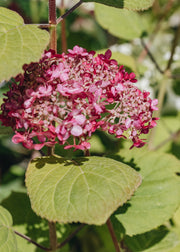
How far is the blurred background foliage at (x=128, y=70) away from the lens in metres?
1.11

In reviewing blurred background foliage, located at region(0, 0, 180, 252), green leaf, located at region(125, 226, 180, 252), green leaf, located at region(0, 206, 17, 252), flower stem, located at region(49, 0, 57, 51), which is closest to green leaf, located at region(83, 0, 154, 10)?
flower stem, located at region(49, 0, 57, 51)

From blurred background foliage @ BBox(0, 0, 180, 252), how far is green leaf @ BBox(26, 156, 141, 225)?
206mm

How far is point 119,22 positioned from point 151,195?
0.83 meters

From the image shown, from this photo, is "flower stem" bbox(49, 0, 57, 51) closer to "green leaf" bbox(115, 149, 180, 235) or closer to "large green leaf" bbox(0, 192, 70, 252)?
"green leaf" bbox(115, 149, 180, 235)

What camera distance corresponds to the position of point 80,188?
2.11 ft

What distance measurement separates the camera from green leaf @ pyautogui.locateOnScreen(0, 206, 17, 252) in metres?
0.75

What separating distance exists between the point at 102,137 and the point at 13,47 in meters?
0.90

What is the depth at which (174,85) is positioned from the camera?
1.82 meters

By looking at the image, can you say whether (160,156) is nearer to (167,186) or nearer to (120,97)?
(167,186)

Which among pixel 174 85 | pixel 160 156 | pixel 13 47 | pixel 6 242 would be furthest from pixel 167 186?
pixel 174 85

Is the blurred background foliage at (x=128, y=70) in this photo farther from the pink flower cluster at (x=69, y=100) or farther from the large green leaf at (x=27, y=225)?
the pink flower cluster at (x=69, y=100)

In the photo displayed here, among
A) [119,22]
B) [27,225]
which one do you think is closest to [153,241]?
[27,225]

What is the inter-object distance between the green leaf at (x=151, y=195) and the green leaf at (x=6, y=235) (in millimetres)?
276

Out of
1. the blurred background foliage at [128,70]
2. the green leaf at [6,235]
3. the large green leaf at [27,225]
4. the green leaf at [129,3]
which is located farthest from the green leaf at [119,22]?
the green leaf at [6,235]
